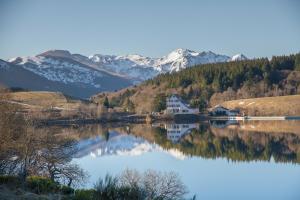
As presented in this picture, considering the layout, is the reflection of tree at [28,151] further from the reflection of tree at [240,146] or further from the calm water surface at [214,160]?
the reflection of tree at [240,146]

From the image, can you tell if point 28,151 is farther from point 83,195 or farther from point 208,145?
point 208,145

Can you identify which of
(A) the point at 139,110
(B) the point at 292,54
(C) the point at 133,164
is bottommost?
(C) the point at 133,164

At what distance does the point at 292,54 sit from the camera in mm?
137500

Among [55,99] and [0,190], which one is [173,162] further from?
[55,99]

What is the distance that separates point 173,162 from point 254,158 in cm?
727

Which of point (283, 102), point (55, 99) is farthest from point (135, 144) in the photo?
point (55, 99)

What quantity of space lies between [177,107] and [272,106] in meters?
21.5

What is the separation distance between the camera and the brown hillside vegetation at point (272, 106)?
4090 inches

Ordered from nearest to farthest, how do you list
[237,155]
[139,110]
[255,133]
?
[237,155]
[255,133]
[139,110]

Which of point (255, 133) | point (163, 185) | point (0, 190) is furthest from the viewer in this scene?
point (255, 133)

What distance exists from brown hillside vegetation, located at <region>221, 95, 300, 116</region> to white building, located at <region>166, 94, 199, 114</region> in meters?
11.2

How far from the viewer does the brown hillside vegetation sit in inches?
4090

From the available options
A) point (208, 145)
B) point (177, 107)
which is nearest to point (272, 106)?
point (177, 107)

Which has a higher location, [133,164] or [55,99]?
[55,99]
